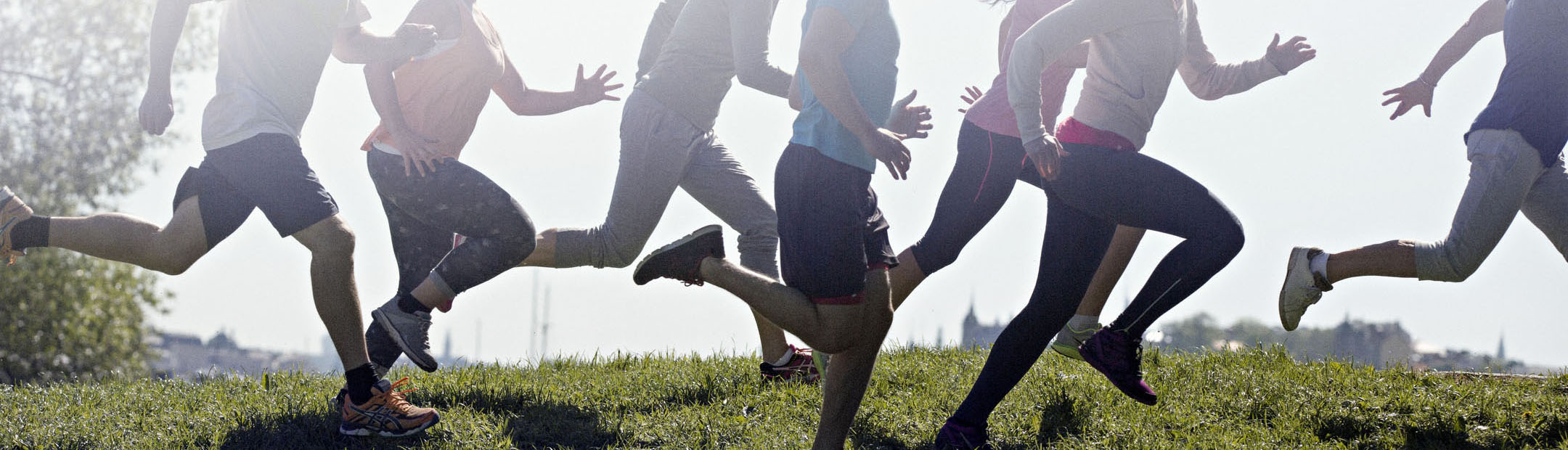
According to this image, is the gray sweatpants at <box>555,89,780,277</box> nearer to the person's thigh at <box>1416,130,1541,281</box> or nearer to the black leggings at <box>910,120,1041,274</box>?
the black leggings at <box>910,120,1041,274</box>

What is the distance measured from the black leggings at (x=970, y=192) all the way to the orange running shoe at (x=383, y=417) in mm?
2107

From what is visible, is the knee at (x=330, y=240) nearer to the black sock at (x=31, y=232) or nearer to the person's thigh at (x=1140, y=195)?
the black sock at (x=31, y=232)

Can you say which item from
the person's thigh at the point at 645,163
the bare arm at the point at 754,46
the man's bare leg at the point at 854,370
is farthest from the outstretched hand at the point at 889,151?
the person's thigh at the point at 645,163

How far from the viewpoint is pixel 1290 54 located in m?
4.54

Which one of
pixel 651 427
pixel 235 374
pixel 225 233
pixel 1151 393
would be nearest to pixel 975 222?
pixel 1151 393

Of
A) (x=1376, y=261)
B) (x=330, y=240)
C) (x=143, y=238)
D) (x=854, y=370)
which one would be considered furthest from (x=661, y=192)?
(x=1376, y=261)

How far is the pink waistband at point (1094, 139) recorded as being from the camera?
4.07 metres

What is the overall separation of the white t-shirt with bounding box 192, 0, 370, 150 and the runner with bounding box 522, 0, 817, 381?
1.17 metres

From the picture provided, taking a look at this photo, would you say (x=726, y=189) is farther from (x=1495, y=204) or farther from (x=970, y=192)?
(x=1495, y=204)

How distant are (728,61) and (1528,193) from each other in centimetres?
324

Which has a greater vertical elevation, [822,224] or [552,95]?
[552,95]

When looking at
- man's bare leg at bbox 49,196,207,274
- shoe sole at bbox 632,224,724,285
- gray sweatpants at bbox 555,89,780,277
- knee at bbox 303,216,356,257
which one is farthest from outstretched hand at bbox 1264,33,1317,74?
man's bare leg at bbox 49,196,207,274

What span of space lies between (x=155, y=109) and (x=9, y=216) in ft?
2.93

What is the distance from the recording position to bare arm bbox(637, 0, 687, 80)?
Result: 5164 mm
